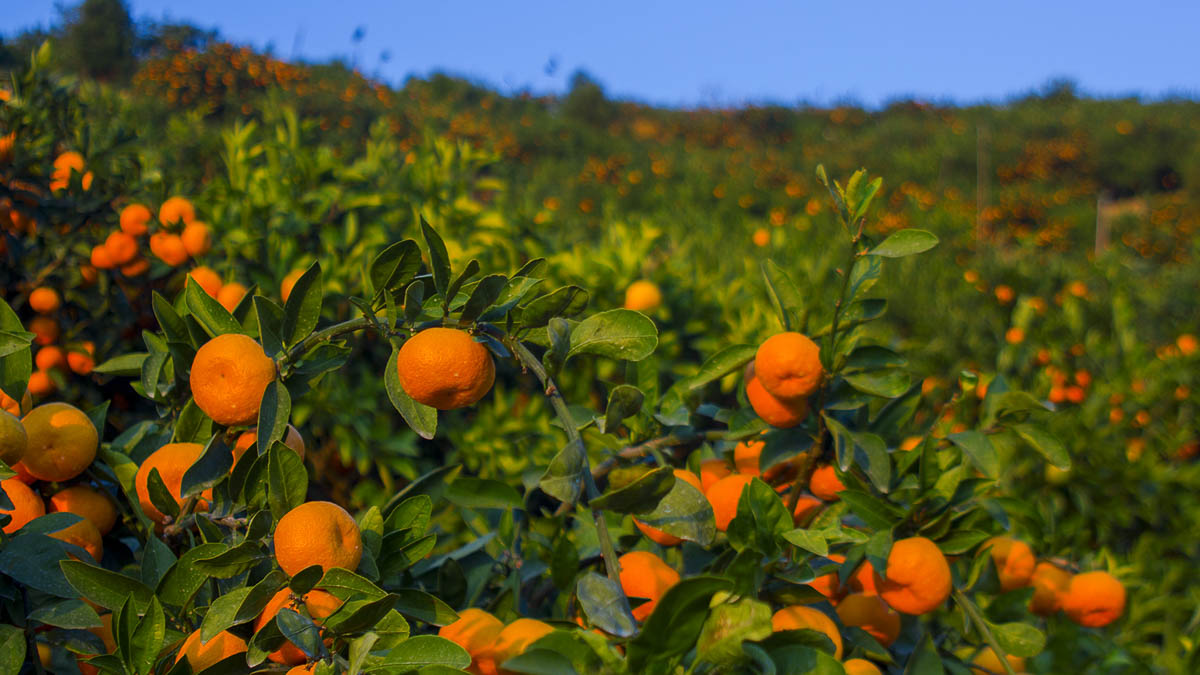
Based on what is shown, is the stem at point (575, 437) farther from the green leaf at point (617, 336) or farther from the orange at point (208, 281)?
the orange at point (208, 281)

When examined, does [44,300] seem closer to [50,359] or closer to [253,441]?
[50,359]

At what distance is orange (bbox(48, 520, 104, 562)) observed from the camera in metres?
0.68

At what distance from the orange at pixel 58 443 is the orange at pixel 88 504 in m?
0.02

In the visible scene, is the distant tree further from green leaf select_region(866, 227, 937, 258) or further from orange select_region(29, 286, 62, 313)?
green leaf select_region(866, 227, 937, 258)

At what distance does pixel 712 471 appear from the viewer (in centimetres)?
96

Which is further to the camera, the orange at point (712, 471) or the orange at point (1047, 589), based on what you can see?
the orange at point (1047, 589)

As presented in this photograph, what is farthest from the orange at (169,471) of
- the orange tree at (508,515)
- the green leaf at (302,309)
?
the green leaf at (302,309)

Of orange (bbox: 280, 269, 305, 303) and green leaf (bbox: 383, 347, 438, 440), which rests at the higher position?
orange (bbox: 280, 269, 305, 303)

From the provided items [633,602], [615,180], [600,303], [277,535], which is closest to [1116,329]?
[600,303]

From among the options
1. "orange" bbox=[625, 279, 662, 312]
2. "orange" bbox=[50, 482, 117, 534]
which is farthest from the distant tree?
"orange" bbox=[50, 482, 117, 534]

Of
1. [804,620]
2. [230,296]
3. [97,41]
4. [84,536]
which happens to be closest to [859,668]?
[804,620]

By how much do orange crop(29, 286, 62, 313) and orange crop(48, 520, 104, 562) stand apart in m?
0.79

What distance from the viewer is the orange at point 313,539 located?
1.86 ft

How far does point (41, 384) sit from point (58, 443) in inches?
25.2
